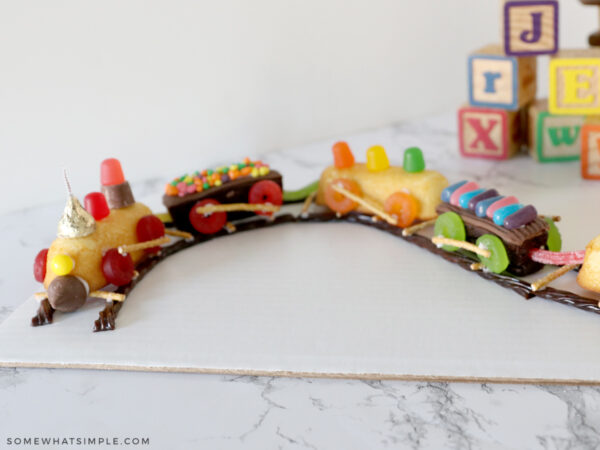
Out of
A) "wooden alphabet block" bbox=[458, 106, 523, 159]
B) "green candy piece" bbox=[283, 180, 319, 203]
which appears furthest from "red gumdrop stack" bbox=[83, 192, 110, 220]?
"wooden alphabet block" bbox=[458, 106, 523, 159]

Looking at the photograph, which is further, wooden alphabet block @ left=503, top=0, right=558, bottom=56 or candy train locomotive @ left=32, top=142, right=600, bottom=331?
wooden alphabet block @ left=503, top=0, right=558, bottom=56

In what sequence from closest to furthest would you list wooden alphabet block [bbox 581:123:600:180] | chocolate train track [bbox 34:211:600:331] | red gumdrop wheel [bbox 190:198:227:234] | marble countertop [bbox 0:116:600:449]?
marble countertop [bbox 0:116:600:449] < chocolate train track [bbox 34:211:600:331] < red gumdrop wheel [bbox 190:198:227:234] < wooden alphabet block [bbox 581:123:600:180]

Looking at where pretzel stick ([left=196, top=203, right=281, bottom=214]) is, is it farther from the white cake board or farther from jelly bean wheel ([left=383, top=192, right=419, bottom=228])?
jelly bean wheel ([left=383, top=192, right=419, bottom=228])

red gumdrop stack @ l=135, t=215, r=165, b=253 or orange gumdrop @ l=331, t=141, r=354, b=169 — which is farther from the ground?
orange gumdrop @ l=331, t=141, r=354, b=169

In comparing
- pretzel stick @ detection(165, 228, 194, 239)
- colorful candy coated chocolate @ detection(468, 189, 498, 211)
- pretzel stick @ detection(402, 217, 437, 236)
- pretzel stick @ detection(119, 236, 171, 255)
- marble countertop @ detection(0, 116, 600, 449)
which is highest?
colorful candy coated chocolate @ detection(468, 189, 498, 211)

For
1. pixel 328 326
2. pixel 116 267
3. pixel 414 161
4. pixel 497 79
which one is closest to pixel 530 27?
pixel 497 79

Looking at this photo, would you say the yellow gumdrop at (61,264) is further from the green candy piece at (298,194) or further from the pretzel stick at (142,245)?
the green candy piece at (298,194)

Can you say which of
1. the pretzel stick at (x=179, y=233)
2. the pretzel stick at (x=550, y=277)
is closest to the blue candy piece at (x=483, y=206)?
the pretzel stick at (x=550, y=277)
